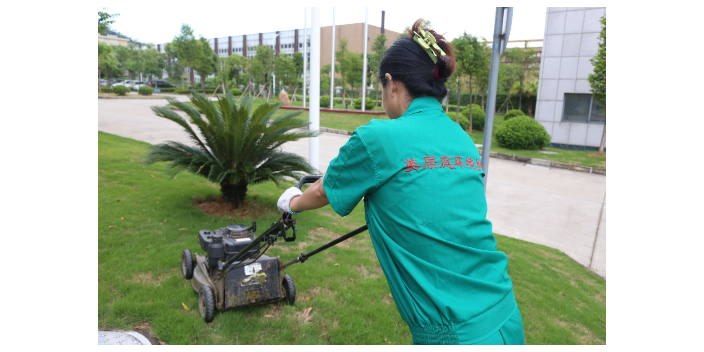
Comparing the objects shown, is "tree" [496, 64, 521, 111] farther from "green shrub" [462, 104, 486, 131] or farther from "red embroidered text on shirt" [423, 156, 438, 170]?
"red embroidered text on shirt" [423, 156, 438, 170]

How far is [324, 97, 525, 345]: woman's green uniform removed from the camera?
58.1 inches

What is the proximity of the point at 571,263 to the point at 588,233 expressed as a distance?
6.13 ft

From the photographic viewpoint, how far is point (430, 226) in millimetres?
1476

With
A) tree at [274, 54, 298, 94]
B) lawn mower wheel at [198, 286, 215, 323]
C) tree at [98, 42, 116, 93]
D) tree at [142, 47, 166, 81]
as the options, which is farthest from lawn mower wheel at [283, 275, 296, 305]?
tree at [142, 47, 166, 81]

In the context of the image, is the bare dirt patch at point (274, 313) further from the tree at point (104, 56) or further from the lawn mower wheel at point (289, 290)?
the tree at point (104, 56)

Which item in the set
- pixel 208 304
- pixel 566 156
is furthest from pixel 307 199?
pixel 566 156

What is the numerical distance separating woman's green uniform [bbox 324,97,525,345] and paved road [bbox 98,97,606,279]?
5115mm

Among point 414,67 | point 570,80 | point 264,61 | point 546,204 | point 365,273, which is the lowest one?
point 546,204

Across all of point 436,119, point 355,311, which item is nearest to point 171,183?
point 355,311

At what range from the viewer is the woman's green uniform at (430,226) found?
4.84 ft

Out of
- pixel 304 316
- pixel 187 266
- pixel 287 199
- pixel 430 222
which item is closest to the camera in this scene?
pixel 430 222

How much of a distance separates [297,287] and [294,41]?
216 ft

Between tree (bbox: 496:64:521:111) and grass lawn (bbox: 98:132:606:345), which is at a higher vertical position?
tree (bbox: 496:64:521:111)

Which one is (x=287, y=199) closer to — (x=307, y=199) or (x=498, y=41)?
(x=307, y=199)
